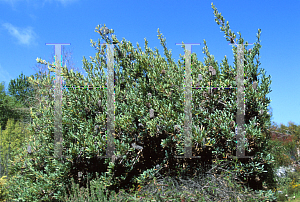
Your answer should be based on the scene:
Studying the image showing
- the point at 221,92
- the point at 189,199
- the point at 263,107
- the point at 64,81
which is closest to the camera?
the point at 189,199

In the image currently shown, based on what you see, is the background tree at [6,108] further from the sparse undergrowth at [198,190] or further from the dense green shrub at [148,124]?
the sparse undergrowth at [198,190]

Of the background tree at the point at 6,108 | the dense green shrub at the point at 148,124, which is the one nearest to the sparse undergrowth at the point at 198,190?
the dense green shrub at the point at 148,124

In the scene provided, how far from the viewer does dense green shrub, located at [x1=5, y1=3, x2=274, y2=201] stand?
542 cm

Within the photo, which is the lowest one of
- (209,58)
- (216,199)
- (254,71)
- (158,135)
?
(216,199)

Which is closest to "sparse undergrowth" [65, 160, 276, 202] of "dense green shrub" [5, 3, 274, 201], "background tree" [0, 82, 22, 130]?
"dense green shrub" [5, 3, 274, 201]

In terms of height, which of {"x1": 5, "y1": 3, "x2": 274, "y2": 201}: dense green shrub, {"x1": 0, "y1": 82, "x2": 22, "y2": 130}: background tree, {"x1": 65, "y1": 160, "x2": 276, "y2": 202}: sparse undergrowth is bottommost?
{"x1": 65, "y1": 160, "x2": 276, "y2": 202}: sparse undergrowth

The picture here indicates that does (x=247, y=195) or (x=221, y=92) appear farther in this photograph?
(x=221, y=92)

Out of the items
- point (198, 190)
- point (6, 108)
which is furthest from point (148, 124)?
point (6, 108)

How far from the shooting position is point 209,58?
652 centimetres

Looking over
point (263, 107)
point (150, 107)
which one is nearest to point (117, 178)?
point (150, 107)

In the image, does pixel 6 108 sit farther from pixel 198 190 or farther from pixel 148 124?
pixel 198 190

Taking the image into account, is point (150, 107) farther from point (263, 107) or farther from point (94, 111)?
point (263, 107)

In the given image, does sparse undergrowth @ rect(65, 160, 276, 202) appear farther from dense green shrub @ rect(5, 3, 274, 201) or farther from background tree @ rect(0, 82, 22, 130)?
background tree @ rect(0, 82, 22, 130)

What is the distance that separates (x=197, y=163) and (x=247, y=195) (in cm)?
128
